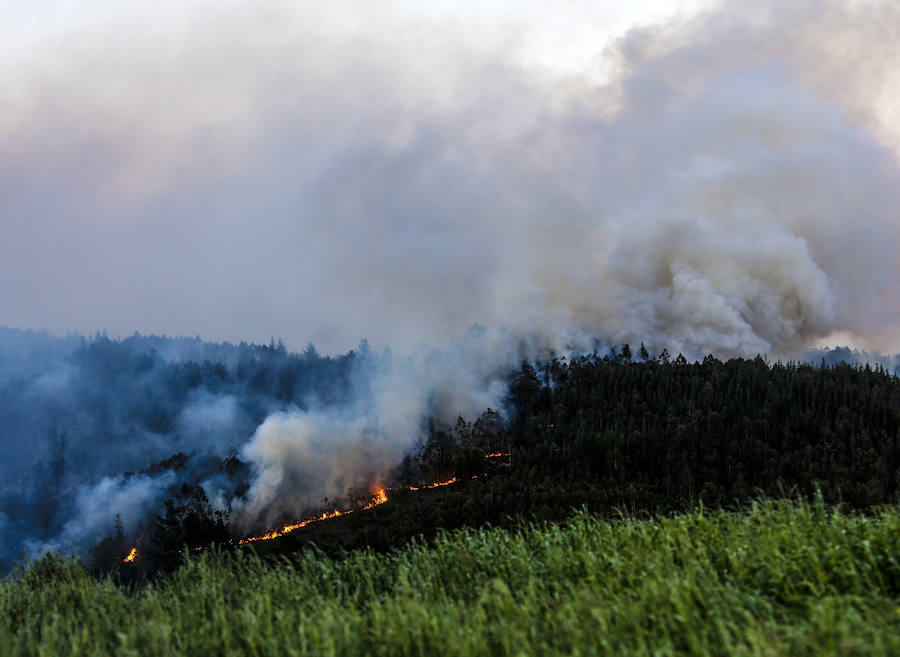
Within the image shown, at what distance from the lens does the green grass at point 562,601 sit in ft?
48.2

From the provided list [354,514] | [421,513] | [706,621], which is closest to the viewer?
[706,621]

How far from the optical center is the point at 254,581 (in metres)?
22.7

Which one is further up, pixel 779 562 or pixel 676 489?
pixel 779 562

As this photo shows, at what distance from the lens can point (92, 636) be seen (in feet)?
63.2

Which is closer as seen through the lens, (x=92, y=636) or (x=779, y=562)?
(x=779, y=562)

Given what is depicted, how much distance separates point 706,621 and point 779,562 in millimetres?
3385

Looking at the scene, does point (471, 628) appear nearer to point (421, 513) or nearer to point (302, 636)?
point (302, 636)

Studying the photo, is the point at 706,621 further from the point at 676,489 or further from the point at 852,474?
the point at 852,474

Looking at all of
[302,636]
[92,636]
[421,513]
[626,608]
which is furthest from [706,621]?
[421,513]

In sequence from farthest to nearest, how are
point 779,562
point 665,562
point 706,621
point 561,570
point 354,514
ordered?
point 354,514
point 561,570
point 665,562
point 779,562
point 706,621

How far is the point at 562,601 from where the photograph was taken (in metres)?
17.8

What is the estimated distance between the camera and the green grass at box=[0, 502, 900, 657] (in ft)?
48.2

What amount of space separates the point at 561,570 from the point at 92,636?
1422cm

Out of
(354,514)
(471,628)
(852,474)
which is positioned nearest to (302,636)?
(471,628)
